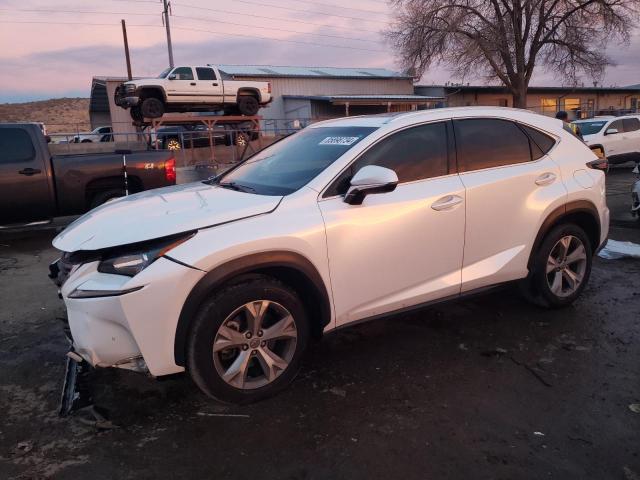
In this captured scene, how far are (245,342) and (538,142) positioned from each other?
113 inches

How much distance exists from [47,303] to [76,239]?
7.61ft

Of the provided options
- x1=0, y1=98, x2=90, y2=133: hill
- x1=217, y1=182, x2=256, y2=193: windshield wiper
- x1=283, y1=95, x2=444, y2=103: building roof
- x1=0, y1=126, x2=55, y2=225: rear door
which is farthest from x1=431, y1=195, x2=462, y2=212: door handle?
x1=0, y1=98, x2=90, y2=133: hill

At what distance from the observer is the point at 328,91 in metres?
34.8

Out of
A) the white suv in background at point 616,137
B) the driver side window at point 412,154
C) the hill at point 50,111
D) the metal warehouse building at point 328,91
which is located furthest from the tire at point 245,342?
the hill at point 50,111

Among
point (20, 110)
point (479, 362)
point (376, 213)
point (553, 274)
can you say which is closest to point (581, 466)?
point (479, 362)

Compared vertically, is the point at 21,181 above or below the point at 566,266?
above

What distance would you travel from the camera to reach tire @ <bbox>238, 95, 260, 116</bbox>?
62.4ft

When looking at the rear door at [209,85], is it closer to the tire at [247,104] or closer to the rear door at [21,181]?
the tire at [247,104]

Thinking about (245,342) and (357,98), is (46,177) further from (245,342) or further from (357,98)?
(357,98)

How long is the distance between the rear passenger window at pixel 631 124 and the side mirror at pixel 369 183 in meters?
15.8

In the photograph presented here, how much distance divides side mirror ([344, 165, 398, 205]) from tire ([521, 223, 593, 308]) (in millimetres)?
1663

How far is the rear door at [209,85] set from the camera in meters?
18.1

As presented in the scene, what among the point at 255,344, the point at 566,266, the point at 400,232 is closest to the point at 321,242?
the point at 400,232

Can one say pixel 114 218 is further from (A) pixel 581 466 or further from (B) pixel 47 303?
(A) pixel 581 466
